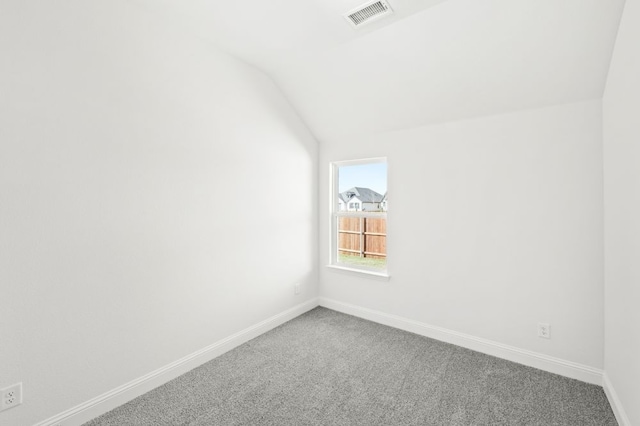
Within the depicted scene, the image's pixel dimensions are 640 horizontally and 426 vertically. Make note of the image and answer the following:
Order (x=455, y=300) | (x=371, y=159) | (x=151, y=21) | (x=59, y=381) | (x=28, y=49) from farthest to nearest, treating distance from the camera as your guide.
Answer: (x=371, y=159)
(x=455, y=300)
(x=151, y=21)
(x=59, y=381)
(x=28, y=49)

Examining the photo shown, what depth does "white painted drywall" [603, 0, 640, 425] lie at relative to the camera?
1.49m

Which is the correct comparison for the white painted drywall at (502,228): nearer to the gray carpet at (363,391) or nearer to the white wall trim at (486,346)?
the white wall trim at (486,346)

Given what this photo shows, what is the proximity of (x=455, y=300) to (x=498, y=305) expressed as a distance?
1.18 feet

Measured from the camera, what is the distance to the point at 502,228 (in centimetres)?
253

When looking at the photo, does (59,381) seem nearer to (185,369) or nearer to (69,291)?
(69,291)

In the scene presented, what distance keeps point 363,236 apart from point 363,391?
184cm

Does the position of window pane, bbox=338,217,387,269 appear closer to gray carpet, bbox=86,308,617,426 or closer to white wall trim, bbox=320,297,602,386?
white wall trim, bbox=320,297,602,386

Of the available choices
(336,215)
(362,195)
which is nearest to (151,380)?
(336,215)

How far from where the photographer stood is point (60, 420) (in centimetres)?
169

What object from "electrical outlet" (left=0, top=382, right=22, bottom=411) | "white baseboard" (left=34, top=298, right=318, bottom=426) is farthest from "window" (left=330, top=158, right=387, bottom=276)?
"electrical outlet" (left=0, top=382, right=22, bottom=411)

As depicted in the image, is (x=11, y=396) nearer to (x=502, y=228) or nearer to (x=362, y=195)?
(x=362, y=195)

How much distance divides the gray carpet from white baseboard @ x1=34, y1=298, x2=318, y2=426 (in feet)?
0.18

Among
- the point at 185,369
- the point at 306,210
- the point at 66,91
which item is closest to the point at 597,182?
the point at 306,210

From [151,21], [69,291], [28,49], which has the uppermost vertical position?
[151,21]
